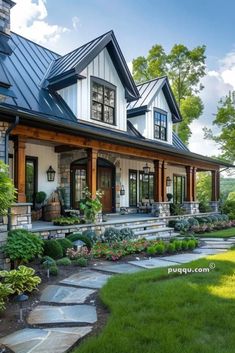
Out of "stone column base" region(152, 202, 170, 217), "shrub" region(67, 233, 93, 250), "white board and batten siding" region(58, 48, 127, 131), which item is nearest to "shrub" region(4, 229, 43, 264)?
"shrub" region(67, 233, 93, 250)

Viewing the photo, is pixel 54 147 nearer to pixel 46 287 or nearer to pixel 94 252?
pixel 94 252

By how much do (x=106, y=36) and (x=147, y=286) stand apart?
9.38m

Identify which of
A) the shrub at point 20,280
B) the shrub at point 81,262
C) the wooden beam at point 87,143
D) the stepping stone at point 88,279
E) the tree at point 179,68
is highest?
the tree at point 179,68

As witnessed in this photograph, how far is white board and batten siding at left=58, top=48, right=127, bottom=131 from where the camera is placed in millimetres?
10719

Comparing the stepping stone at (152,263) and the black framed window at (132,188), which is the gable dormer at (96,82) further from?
the stepping stone at (152,263)

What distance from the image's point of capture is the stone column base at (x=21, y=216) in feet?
23.0

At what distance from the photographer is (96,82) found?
1142 cm

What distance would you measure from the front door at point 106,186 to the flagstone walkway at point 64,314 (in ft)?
21.4

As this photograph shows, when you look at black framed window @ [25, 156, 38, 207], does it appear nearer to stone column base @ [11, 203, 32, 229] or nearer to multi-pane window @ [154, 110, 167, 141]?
stone column base @ [11, 203, 32, 229]

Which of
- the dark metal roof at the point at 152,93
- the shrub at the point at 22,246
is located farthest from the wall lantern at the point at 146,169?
the shrub at the point at 22,246

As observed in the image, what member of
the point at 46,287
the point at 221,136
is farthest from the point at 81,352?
the point at 221,136

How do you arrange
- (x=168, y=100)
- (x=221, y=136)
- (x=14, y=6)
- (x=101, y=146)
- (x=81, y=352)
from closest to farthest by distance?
1. (x=81, y=352)
2. (x=101, y=146)
3. (x=14, y=6)
4. (x=168, y=100)
5. (x=221, y=136)

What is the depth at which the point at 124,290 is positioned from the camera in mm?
4574

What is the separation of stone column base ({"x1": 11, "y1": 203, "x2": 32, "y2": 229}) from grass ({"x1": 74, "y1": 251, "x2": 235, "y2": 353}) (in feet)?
9.59
